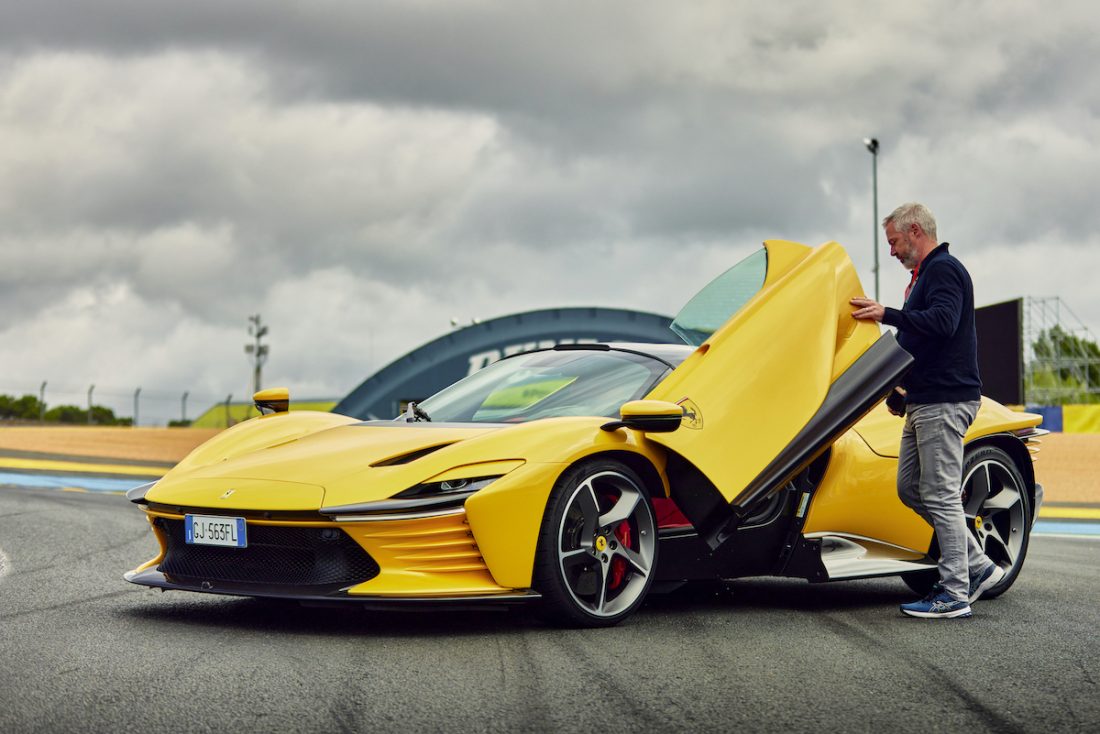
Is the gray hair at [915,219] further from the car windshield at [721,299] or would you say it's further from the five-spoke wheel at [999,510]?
the five-spoke wheel at [999,510]

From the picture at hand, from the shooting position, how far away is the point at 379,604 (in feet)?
15.2

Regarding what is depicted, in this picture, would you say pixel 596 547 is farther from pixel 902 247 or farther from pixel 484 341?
pixel 484 341

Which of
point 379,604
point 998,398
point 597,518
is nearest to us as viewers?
point 379,604

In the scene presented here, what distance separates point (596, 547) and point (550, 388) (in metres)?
1.12

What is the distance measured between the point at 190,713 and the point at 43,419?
1496 inches

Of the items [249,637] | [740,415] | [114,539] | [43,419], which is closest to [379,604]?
[249,637]

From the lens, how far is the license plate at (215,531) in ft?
15.8

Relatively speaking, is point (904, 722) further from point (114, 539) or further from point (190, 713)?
point (114, 539)

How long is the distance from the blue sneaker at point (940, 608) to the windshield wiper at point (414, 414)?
2.55m

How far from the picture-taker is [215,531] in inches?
193

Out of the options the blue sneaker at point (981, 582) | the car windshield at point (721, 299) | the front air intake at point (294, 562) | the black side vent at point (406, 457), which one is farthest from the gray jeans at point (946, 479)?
the front air intake at point (294, 562)

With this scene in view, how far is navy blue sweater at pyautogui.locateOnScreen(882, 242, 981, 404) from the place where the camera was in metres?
5.67

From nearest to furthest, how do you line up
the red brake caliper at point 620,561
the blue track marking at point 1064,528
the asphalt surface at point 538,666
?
the asphalt surface at point 538,666 → the red brake caliper at point 620,561 → the blue track marking at point 1064,528

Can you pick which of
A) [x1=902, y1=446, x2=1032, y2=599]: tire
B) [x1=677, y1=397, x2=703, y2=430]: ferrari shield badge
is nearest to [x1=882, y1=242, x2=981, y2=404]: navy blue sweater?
[x1=902, y1=446, x2=1032, y2=599]: tire
